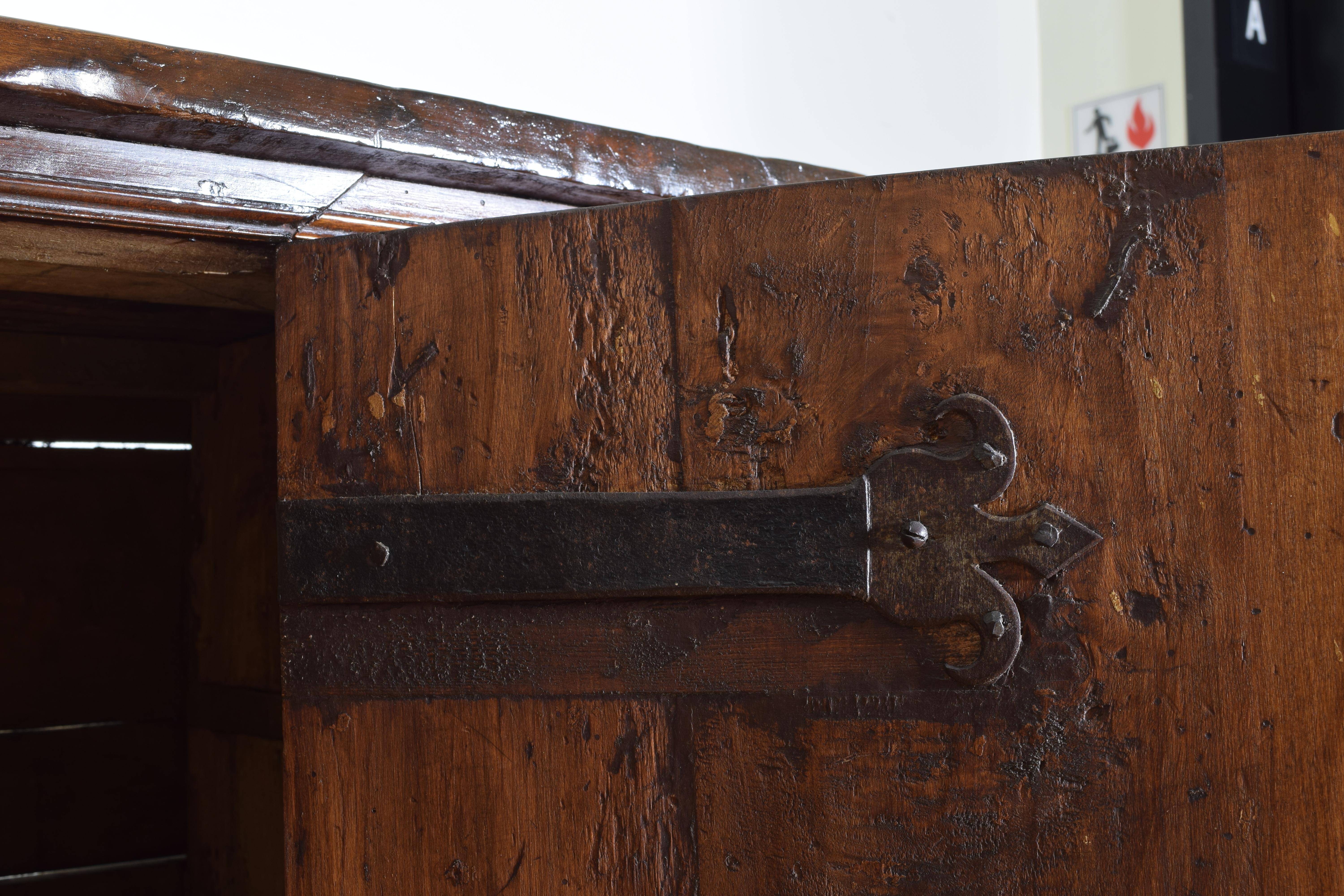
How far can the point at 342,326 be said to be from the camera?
66cm

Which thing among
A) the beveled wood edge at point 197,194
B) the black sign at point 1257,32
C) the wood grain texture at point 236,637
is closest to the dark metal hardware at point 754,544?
the beveled wood edge at point 197,194

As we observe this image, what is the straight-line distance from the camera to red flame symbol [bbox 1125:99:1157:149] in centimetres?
135

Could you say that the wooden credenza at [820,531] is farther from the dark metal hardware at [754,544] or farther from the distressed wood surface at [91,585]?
the distressed wood surface at [91,585]

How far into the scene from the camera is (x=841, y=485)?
0.58 m

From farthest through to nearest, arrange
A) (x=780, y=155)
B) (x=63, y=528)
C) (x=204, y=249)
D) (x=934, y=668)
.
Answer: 1. (x=63, y=528)
2. (x=780, y=155)
3. (x=204, y=249)
4. (x=934, y=668)

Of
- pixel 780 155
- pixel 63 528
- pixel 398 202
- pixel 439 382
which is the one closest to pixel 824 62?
pixel 780 155

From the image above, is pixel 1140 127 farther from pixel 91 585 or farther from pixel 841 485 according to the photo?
pixel 91 585

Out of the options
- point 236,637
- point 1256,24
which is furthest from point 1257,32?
point 236,637

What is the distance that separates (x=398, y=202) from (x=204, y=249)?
0.43 ft

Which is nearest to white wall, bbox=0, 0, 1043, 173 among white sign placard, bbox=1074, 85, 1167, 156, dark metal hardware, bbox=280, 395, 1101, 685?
white sign placard, bbox=1074, 85, 1167, 156

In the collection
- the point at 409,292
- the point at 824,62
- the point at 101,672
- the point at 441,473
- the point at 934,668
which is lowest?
the point at 101,672

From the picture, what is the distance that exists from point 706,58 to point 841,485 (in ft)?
2.01

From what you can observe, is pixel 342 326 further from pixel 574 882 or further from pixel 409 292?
pixel 574 882

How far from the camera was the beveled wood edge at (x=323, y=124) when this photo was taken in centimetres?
61
